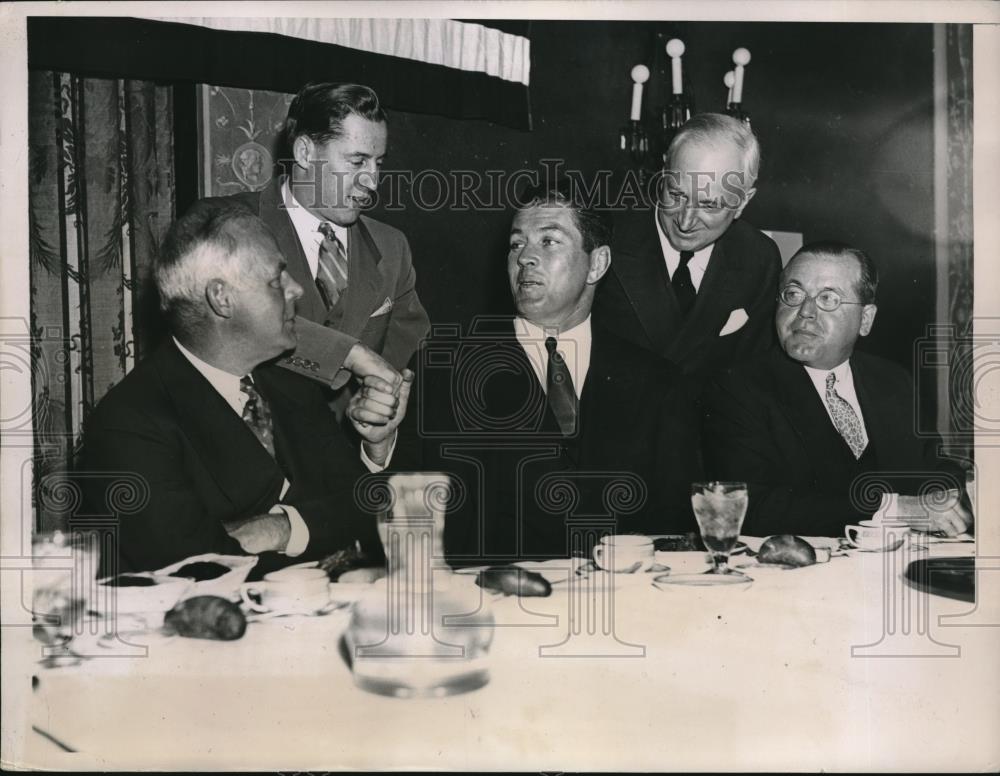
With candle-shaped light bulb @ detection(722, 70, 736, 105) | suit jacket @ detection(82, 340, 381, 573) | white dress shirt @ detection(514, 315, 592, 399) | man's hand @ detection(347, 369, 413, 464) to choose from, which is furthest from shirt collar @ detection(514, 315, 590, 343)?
candle-shaped light bulb @ detection(722, 70, 736, 105)

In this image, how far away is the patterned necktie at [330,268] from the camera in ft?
9.29

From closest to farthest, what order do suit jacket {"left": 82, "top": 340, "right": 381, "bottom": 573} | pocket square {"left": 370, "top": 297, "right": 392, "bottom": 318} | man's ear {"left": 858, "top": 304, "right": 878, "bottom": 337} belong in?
suit jacket {"left": 82, "top": 340, "right": 381, "bottom": 573} < pocket square {"left": 370, "top": 297, "right": 392, "bottom": 318} < man's ear {"left": 858, "top": 304, "right": 878, "bottom": 337}

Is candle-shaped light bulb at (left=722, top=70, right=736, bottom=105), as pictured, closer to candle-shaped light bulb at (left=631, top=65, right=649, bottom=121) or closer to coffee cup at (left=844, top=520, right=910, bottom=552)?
candle-shaped light bulb at (left=631, top=65, right=649, bottom=121)

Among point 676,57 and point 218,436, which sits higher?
point 676,57

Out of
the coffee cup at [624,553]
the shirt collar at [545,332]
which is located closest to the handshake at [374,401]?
the shirt collar at [545,332]

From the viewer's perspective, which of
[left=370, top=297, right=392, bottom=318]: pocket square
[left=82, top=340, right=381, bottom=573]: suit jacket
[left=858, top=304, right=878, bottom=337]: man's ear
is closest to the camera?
[left=82, top=340, right=381, bottom=573]: suit jacket

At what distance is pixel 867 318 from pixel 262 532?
1.74 metres

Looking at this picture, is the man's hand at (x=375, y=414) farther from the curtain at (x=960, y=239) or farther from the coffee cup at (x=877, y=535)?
the curtain at (x=960, y=239)

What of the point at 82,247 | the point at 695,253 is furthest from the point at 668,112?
the point at 82,247

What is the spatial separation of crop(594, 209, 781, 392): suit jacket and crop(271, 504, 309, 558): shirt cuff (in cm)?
96

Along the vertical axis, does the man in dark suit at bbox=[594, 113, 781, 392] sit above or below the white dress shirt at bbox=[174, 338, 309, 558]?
above

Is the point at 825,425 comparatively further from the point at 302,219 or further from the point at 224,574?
the point at 224,574

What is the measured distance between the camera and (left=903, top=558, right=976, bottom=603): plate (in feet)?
9.61

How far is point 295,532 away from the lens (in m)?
2.79
